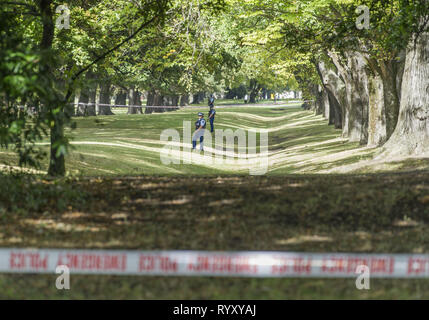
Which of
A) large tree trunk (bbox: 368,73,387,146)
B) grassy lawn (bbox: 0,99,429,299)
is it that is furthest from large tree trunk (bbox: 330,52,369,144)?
grassy lawn (bbox: 0,99,429,299)

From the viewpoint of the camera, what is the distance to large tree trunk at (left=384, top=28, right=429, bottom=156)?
18266 mm

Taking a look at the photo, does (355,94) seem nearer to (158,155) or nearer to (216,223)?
(158,155)

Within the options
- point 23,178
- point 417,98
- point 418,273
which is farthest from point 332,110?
point 418,273

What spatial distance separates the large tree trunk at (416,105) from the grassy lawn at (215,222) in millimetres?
6302

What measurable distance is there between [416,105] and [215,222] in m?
11.6

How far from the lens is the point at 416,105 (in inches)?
729

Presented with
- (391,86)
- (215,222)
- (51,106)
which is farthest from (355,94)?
(51,106)

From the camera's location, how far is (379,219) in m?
9.25

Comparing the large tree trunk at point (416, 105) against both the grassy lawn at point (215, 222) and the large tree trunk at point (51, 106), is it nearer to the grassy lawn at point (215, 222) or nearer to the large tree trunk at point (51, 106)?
the grassy lawn at point (215, 222)

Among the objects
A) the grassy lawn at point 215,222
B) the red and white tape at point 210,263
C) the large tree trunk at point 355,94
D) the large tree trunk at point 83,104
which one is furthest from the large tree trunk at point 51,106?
the large tree trunk at point 355,94

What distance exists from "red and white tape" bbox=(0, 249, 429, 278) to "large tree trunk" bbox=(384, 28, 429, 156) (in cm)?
1172

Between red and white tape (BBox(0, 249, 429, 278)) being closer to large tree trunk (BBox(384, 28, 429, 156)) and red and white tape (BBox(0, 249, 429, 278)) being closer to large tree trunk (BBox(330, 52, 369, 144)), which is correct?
large tree trunk (BBox(384, 28, 429, 156))

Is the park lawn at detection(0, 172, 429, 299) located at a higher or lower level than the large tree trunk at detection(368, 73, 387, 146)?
lower
